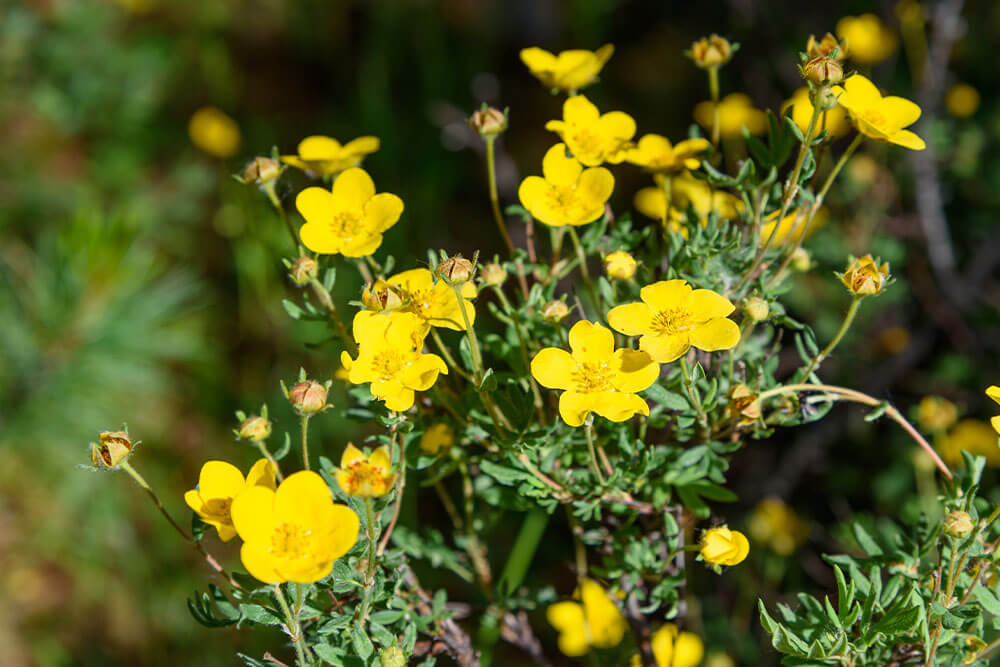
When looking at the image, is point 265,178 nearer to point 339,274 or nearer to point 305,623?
point 305,623

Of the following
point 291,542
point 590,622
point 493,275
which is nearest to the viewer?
point 291,542

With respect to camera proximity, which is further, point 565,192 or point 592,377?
point 565,192

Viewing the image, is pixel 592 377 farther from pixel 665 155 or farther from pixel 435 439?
pixel 665 155

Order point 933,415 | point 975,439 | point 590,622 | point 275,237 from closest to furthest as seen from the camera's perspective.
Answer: point 590,622
point 933,415
point 975,439
point 275,237

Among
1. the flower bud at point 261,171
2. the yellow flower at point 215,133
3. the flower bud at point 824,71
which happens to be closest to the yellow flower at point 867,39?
the flower bud at point 824,71

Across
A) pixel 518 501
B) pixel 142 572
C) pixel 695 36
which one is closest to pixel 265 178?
pixel 518 501

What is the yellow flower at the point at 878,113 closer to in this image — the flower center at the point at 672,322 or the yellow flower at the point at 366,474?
the flower center at the point at 672,322

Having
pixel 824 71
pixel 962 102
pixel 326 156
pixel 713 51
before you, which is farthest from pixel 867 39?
pixel 326 156

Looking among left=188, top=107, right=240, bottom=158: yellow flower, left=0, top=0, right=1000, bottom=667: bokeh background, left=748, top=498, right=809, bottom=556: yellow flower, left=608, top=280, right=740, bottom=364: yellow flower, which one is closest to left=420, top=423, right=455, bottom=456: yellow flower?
left=608, top=280, right=740, bottom=364: yellow flower
